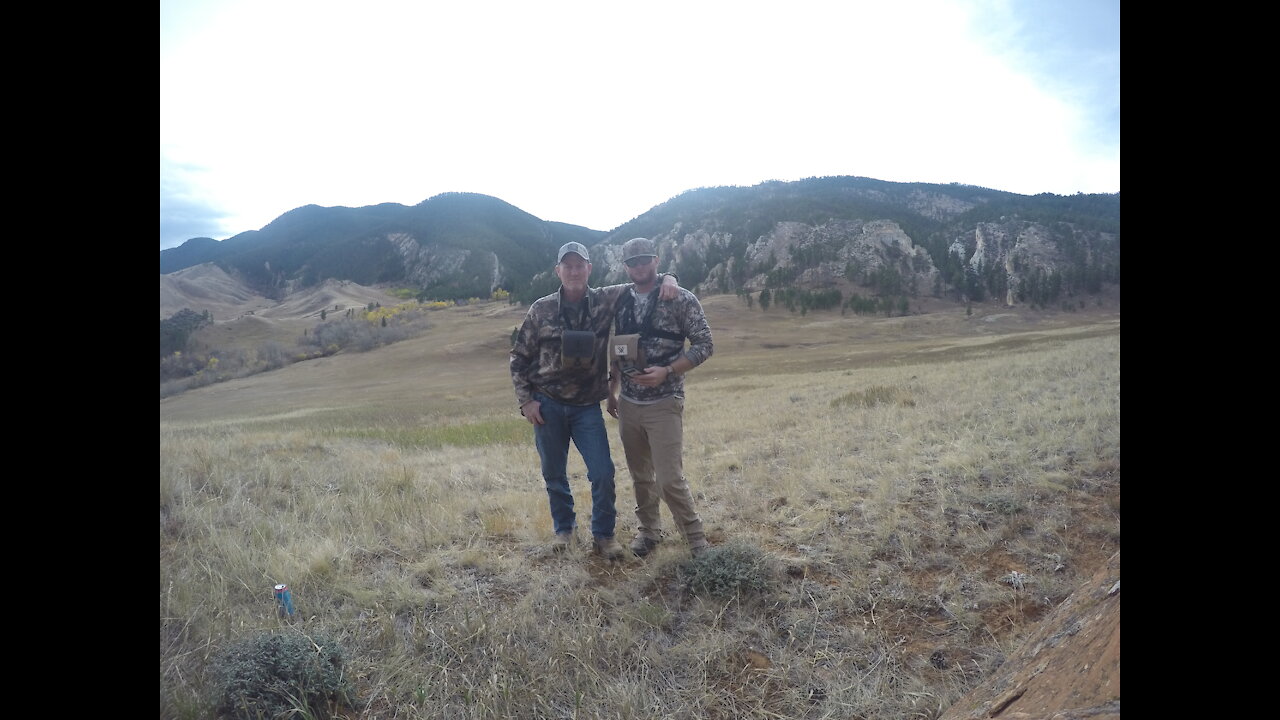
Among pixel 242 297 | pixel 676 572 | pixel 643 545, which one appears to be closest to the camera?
pixel 676 572

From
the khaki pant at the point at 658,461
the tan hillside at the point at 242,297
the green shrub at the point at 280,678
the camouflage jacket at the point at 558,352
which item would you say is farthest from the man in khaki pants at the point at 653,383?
the tan hillside at the point at 242,297

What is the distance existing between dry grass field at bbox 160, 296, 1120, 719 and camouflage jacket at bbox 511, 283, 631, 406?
47.0 inches

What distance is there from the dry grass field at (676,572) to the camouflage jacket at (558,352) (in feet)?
3.92

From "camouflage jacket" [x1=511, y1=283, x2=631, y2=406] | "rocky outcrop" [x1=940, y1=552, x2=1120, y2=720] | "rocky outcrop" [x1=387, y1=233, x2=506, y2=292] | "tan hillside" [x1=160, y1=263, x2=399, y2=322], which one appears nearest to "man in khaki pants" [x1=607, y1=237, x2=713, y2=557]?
"camouflage jacket" [x1=511, y1=283, x2=631, y2=406]

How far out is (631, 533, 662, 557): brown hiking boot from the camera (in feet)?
13.0

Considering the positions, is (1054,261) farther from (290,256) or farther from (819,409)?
(290,256)

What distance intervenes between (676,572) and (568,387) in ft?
4.98

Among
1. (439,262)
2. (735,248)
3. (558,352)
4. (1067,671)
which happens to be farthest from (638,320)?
(735,248)

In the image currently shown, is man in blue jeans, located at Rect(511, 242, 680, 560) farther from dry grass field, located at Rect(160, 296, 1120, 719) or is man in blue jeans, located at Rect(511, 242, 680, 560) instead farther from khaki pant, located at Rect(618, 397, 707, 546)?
dry grass field, located at Rect(160, 296, 1120, 719)

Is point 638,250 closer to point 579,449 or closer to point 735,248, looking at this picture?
point 579,449

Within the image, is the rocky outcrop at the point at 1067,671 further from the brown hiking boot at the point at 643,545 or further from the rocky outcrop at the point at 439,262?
the rocky outcrop at the point at 439,262

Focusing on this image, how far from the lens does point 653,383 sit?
371cm

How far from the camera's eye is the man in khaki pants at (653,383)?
378 centimetres
